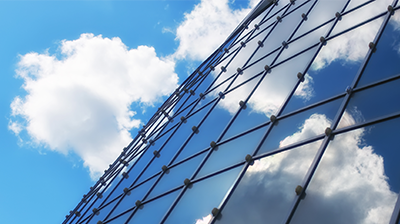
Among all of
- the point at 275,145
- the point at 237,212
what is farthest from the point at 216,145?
the point at 237,212

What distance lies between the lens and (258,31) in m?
18.5

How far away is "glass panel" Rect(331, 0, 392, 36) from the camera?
8.92m

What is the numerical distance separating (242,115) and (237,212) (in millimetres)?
4343

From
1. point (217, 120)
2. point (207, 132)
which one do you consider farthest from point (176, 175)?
point (217, 120)

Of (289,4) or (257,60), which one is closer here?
(257,60)

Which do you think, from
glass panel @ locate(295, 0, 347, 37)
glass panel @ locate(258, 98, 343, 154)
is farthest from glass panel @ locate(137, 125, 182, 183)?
glass panel @ locate(295, 0, 347, 37)

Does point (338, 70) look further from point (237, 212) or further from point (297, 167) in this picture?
point (237, 212)

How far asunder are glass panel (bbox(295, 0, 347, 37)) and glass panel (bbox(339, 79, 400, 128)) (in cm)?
583

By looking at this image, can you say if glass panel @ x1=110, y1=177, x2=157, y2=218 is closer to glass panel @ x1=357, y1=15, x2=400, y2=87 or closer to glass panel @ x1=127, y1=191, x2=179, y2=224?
glass panel @ x1=127, y1=191, x2=179, y2=224

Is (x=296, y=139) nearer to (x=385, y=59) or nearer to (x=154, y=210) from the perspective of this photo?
(x=385, y=59)

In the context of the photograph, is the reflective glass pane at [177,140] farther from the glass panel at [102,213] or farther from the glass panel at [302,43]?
the glass panel at [302,43]

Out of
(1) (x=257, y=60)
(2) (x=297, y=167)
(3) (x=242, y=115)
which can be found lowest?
(2) (x=297, y=167)

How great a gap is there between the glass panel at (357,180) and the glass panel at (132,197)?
7.30m

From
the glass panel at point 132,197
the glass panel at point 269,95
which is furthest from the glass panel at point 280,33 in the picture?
the glass panel at point 132,197
